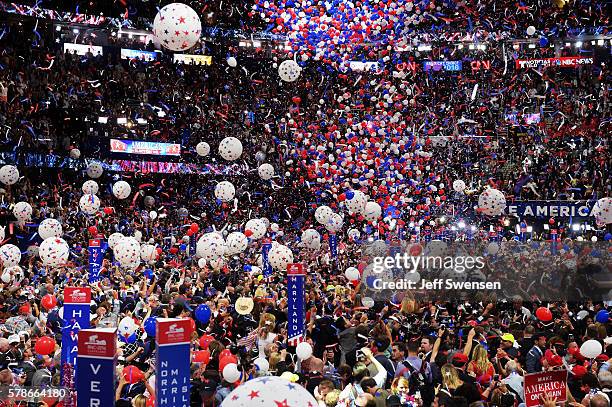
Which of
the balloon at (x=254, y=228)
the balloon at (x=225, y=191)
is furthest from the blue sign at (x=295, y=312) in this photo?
the balloon at (x=254, y=228)

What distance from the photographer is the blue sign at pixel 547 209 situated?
2153 centimetres

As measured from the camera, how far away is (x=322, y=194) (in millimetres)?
19109

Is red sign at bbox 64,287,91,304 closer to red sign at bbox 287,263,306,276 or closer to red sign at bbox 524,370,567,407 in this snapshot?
red sign at bbox 287,263,306,276

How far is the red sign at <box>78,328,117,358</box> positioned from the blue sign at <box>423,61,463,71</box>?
4016 centimetres

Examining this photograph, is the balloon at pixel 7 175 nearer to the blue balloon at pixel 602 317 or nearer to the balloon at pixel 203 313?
the balloon at pixel 203 313

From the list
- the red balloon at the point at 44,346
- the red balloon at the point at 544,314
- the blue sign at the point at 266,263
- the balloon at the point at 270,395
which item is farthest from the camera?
the blue sign at the point at 266,263

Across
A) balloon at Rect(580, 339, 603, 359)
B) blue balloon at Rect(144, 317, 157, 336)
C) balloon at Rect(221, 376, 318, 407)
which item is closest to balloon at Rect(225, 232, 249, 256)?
blue balloon at Rect(144, 317, 157, 336)

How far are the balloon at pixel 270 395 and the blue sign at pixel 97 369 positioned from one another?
1.91 meters

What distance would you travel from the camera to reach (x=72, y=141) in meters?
27.1

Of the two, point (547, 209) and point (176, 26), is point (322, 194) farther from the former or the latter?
point (176, 26)

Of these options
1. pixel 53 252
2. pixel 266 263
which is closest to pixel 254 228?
pixel 266 263

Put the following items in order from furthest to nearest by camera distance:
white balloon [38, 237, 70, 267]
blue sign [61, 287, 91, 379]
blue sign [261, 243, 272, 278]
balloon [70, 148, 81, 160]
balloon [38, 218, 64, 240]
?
1. balloon [70, 148, 81, 160]
2. blue sign [261, 243, 272, 278]
3. balloon [38, 218, 64, 240]
4. white balloon [38, 237, 70, 267]
5. blue sign [61, 287, 91, 379]

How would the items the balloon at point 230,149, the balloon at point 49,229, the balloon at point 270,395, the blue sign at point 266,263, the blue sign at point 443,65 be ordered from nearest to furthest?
the balloon at point 270,395, the balloon at point 49,229, the balloon at point 230,149, the blue sign at point 266,263, the blue sign at point 443,65

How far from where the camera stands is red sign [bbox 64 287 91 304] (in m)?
7.66
